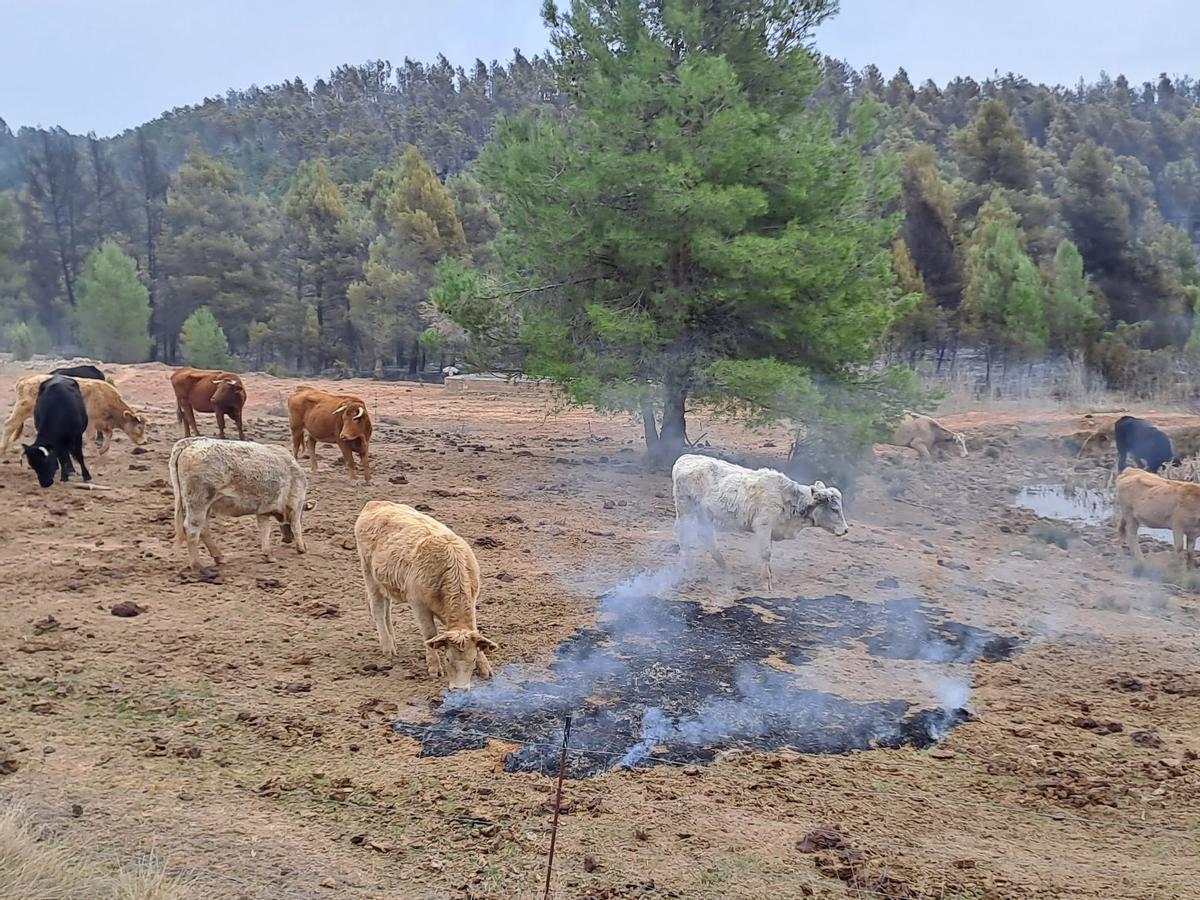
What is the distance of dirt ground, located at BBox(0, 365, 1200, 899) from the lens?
5.75 meters

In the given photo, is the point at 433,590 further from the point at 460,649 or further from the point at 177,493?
the point at 177,493

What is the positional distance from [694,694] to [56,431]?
10357 millimetres

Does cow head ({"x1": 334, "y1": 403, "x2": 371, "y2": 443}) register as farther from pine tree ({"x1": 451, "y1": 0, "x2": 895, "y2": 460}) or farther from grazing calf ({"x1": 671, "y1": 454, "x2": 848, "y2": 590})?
grazing calf ({"x1": 671, "y1": 454, "x2": 848, "y2": 590})

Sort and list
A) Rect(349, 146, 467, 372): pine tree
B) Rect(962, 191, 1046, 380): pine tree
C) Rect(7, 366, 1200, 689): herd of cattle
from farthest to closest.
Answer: Rect(349, 146, 467, 372): pine tree < Rect(962, 191, 1046, 380): pine tree < Rect(7, 366, 1200, 689): herd of cattle

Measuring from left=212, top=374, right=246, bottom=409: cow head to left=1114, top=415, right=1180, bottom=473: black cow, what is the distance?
1749cm

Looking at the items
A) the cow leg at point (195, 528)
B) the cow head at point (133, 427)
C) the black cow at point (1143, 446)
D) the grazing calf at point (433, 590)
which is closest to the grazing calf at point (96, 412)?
the cow head at point (133, 427)

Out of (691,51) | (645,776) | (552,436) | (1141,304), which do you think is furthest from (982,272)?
(645,776)

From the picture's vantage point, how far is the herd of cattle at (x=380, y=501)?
843 centimetres

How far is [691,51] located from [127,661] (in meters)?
14.2

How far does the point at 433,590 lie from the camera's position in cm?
839

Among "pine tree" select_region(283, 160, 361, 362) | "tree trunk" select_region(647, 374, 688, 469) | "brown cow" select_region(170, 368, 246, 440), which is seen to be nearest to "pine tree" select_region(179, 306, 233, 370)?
"pine tree" select_region(283, 160, 361, 362)

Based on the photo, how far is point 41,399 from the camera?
14.7 m

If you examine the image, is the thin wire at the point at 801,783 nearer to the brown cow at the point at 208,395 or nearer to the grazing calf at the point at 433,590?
the grazing calf at the point at 433,590

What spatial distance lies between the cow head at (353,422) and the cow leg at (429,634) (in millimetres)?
7579
